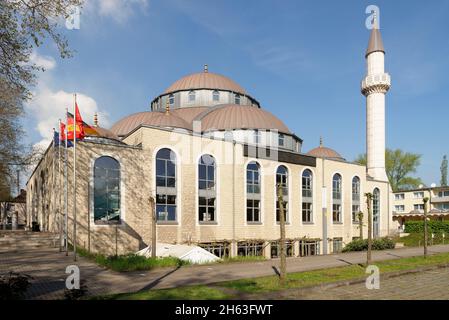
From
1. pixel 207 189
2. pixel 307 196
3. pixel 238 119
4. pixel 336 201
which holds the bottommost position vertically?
pixel 336 201

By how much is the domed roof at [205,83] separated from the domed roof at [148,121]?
20.8 feet

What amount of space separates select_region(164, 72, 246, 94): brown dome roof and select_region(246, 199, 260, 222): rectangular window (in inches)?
870

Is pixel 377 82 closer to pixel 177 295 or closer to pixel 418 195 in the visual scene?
pixel 418 195

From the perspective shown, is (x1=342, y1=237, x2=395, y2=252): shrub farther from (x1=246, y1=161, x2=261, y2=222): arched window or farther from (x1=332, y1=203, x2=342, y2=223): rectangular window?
(x1=332, y1=203, x2=342, y2=223): rectangular window

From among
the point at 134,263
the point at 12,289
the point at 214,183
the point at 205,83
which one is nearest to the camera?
the point at 12,289

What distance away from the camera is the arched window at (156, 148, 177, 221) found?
28562mm

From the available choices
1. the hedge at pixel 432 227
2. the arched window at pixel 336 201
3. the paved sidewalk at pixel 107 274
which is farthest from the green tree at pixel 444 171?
the paved sidewalk at pixel 107 274

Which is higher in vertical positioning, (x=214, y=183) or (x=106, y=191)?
(x=214, y=183)

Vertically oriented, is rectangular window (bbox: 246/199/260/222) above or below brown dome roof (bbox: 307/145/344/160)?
below

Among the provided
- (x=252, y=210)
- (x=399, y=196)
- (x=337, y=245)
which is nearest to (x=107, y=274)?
(x=252, y=210)

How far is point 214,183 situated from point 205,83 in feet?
76.0

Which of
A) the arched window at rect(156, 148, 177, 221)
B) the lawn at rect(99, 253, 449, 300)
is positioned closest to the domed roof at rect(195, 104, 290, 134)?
the arched window at rect(156, 148, 177, 221)

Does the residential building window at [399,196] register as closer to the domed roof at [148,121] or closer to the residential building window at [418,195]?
the residential building window at [418,195]

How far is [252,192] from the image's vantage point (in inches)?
1337
